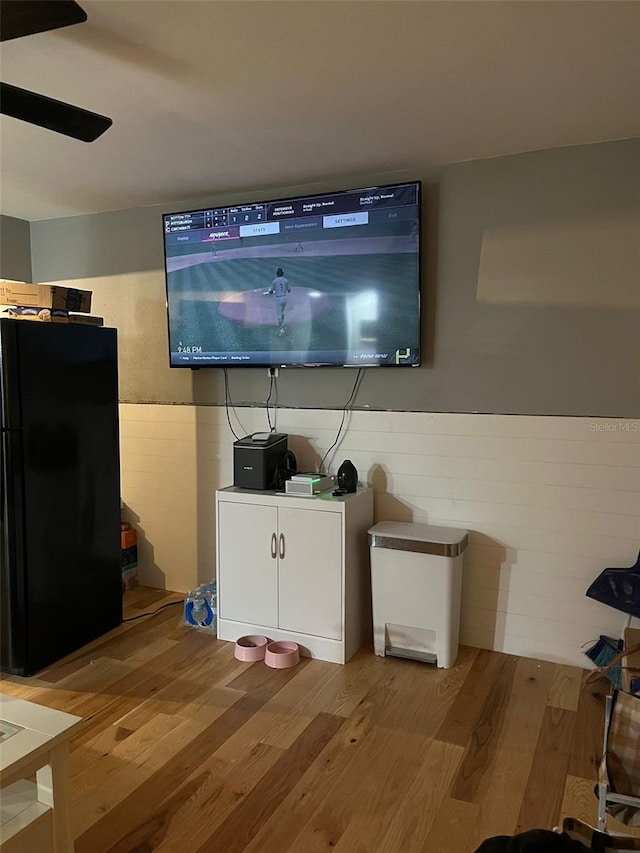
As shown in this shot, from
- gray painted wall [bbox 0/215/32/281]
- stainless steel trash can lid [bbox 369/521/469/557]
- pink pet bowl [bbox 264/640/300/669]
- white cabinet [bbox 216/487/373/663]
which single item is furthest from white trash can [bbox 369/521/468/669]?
gray painted wall [bbox 0/215/32/281]

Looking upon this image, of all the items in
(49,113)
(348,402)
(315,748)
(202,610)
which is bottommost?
(315,748)

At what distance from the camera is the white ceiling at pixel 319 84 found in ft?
6.07

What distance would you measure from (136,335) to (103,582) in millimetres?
1535

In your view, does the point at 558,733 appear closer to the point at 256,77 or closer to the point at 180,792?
the point at 180,792

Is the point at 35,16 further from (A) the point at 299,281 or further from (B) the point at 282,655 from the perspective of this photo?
(B) the point at 282,655

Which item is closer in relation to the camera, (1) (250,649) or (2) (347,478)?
(1) (250,649)

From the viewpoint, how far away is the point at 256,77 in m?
2.21

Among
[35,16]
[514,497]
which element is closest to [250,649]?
[514,497]

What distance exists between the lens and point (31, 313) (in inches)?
118

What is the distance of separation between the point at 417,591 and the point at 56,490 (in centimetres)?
173

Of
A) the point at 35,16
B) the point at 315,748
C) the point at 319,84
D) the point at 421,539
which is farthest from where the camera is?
the point at 421,539

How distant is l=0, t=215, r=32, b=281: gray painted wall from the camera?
4215 millimetres

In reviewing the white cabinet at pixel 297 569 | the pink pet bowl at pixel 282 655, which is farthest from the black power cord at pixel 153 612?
the pink pet bowl at pixel 282 655

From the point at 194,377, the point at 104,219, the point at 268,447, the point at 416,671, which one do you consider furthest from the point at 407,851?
the point at 104,219
